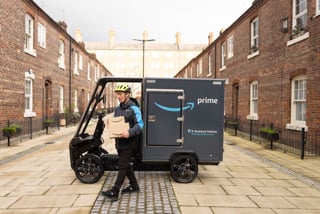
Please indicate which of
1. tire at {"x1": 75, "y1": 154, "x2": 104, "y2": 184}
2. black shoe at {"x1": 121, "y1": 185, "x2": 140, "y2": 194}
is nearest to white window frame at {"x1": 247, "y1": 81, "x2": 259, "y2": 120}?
tire at {"x1": 75, "y1": 154, "x2": 104, "y2": 184}

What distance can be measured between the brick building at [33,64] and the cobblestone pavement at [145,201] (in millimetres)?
8641

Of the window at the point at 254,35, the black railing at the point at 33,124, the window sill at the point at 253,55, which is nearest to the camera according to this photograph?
the black railing at the point at 33,124

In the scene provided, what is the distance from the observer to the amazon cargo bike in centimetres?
599

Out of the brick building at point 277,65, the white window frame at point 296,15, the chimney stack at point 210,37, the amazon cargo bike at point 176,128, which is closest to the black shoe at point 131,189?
the amazon cargo bike at point 176,128

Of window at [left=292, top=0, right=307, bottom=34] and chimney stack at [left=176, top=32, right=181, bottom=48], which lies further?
chimney stack at [left=176, top=32, right=181, bottom=48]

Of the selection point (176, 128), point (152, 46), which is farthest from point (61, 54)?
point (152, 46)

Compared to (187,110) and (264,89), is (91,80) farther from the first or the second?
(187,110)

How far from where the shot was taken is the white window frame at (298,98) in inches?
414

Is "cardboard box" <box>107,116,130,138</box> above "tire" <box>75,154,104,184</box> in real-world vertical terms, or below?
above

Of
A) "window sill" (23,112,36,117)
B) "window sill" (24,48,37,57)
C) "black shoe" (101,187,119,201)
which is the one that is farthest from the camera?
"window sill" (24,48,37,57)

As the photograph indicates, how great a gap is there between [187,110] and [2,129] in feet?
27.3

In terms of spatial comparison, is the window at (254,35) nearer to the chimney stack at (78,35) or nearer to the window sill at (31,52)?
the window sill at (31,52)

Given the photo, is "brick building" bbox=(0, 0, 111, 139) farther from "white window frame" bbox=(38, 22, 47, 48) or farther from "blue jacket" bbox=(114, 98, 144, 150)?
"blue jacket" bbox=(114, 98, 144, 150)

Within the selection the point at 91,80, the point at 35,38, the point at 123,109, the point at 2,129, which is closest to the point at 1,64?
the point at 2,129
